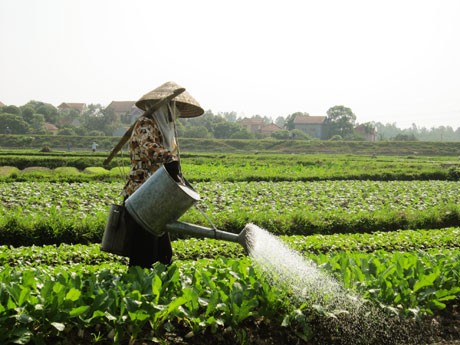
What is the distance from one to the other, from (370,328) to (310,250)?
11.0ft

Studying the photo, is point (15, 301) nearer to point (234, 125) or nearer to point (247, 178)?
point (247, 178)

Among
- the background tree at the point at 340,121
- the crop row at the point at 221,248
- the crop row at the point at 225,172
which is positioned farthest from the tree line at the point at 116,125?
Result: the crop row at the point at 221,248

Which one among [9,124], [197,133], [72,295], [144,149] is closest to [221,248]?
[144,149]

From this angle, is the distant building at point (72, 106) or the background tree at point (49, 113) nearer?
the background tree at point (49, 113)

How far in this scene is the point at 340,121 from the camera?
8725 centimetres

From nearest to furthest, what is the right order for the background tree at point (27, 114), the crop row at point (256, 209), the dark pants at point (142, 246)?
1. the dark pants at point (142, 246)
2. the crop row at point (256, 209)
3. the background tree at point (27, 114)

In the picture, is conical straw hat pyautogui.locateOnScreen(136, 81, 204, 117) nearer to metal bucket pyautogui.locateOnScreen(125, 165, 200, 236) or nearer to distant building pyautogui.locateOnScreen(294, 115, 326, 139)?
metal bucket pyautogui.locateOnScreen(125, 165, 200, 236)

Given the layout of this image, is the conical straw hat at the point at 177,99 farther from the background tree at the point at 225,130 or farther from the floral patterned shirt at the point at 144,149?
the background tree at the point at 225,130

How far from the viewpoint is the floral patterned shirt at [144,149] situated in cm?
375

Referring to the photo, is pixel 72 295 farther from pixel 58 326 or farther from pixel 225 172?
pixel 225 172

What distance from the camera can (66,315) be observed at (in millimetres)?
2691

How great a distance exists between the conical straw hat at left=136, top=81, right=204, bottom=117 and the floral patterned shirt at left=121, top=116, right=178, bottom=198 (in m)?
0.30

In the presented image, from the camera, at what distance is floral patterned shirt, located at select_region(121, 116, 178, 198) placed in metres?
3.75

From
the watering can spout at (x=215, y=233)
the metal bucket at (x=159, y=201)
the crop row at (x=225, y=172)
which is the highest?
the metal bucket at (x=159, y=201)
